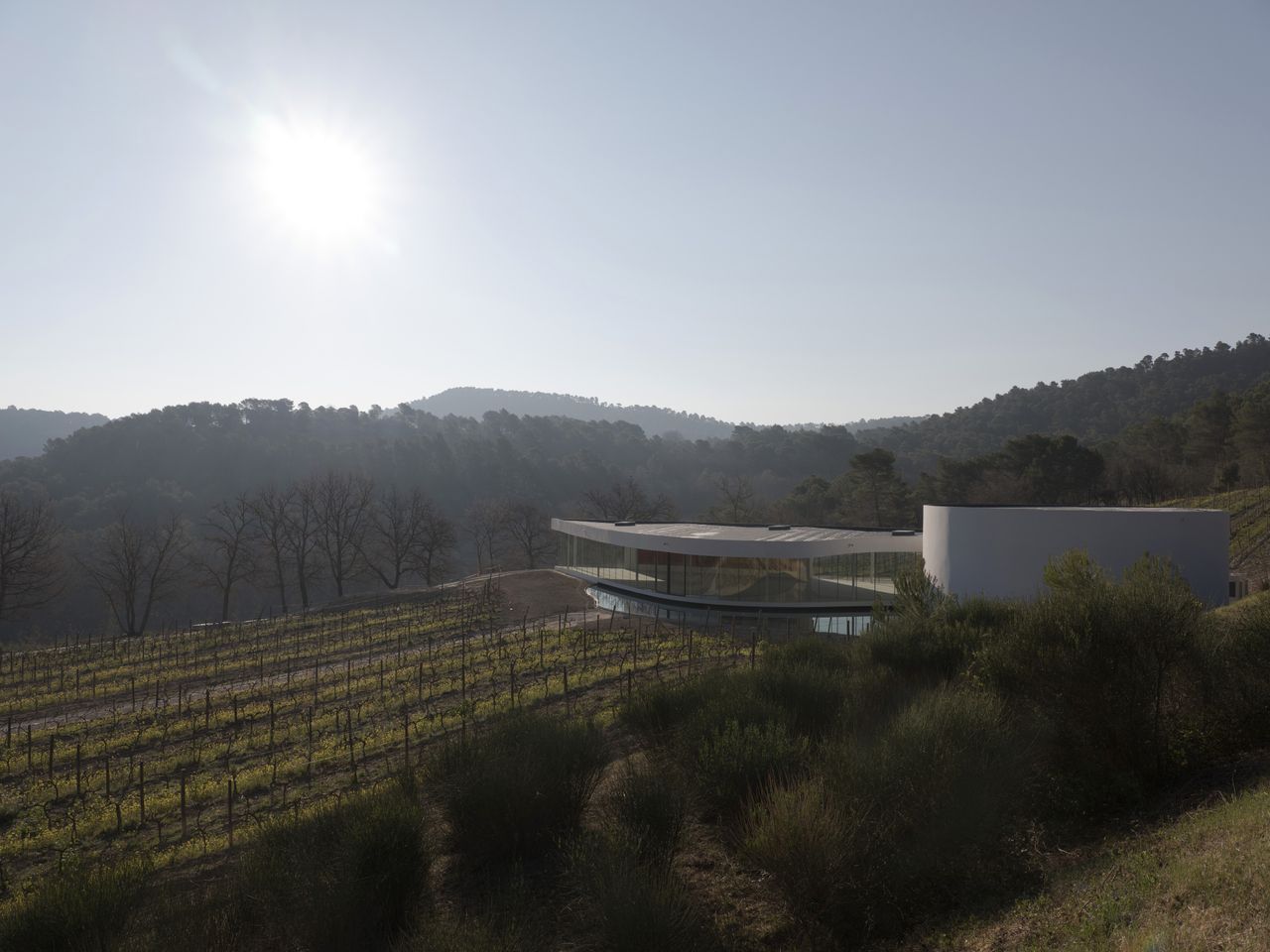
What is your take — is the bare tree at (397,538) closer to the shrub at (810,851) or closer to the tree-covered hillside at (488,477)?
the tree-covered hillside at (488,477)

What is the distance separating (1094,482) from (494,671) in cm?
3942

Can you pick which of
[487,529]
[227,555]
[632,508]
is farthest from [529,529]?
[227,555]

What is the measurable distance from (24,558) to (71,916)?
1394 inches

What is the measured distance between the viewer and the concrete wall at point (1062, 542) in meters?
19.3

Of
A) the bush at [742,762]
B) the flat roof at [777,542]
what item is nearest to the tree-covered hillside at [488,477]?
the flat roof at [777,542]

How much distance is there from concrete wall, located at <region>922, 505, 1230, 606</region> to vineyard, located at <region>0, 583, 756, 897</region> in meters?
7.24

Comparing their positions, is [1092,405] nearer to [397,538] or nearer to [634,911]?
[397,538]

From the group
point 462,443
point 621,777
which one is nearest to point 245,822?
point 621,777

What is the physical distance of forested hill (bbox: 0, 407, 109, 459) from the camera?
287 ft

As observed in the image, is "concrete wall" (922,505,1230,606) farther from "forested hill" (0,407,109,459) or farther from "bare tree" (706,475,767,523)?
"forested hill" (0,407,109,459)

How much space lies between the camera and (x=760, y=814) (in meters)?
6.36

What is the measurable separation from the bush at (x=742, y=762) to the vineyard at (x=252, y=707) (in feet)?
9.82

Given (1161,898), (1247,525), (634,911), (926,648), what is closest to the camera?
(1161,898)

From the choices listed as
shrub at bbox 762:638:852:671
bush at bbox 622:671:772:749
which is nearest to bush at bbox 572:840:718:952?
bush at bbox 622:671:772:749
